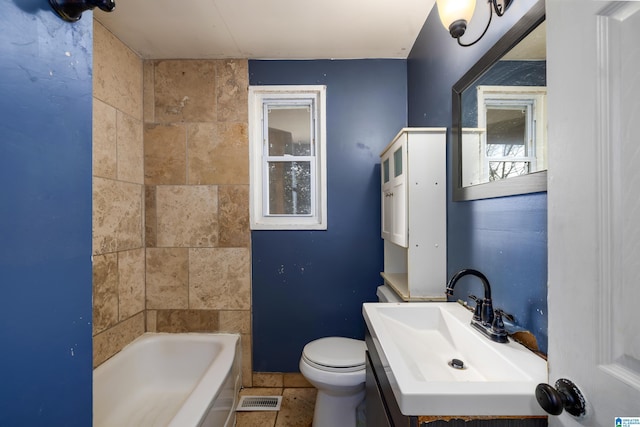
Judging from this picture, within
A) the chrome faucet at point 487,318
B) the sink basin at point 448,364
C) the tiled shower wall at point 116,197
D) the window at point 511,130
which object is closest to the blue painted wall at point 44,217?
the sink basin at point 448,364

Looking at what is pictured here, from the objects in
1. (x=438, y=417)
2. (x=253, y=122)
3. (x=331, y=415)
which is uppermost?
(x=253, y=122)

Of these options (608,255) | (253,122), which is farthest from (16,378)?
(253,122)

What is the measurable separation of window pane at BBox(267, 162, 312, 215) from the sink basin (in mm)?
1114

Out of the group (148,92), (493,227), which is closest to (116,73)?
(148,92)

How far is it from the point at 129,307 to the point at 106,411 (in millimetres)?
591

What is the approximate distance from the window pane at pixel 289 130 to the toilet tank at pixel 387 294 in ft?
3.81

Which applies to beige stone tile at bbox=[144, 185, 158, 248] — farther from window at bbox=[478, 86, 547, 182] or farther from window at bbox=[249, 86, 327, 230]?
window at bbox=[478, 86, 547, 182]

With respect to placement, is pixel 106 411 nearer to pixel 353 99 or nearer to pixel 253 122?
pixel 253 122

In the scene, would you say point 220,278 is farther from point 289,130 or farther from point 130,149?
point 289,130

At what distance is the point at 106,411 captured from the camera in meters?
1.63

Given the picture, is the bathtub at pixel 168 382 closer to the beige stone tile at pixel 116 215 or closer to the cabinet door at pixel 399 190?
the beige stone tile at pixel 116 215

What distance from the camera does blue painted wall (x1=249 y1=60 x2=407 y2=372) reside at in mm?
2105

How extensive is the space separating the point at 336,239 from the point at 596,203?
5.57ft

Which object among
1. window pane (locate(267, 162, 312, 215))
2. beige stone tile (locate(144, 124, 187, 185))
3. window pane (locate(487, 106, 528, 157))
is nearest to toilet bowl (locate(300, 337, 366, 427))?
window pane (locate(267, 162, 312, 215))
